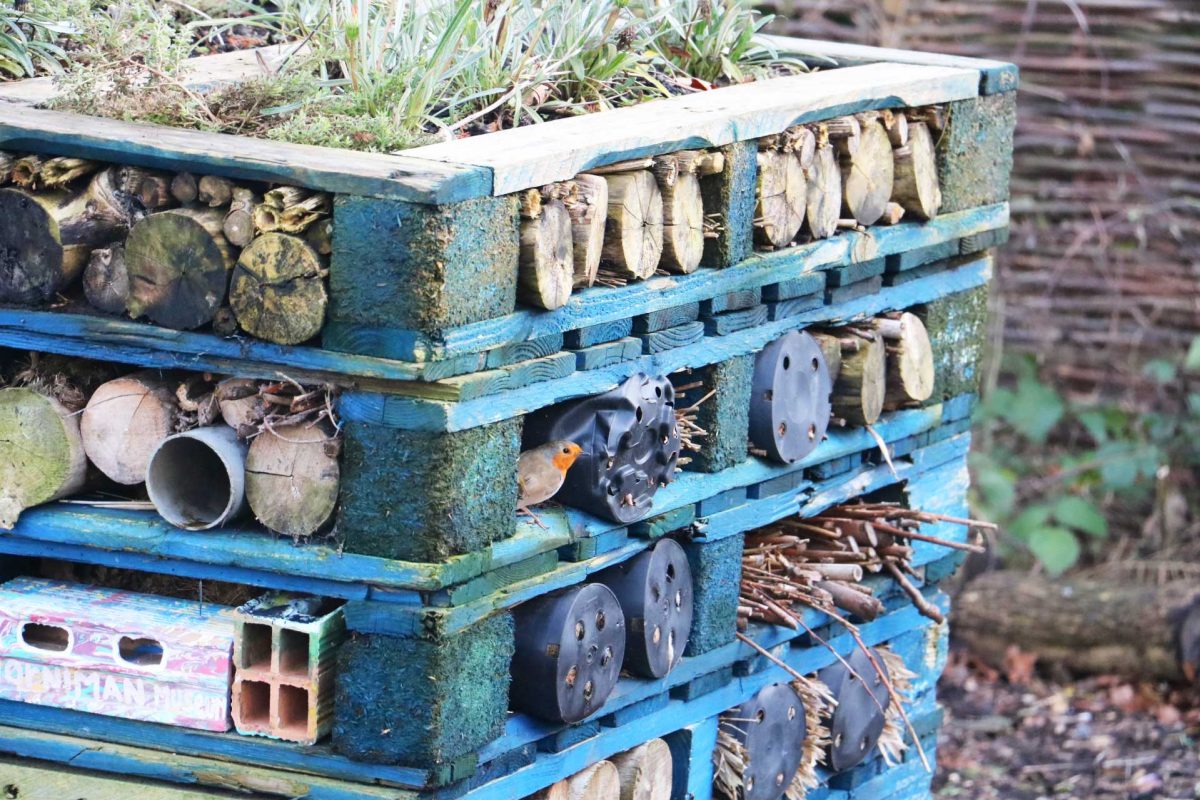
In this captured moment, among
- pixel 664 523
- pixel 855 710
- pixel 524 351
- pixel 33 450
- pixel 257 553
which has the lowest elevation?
pixel 855 710

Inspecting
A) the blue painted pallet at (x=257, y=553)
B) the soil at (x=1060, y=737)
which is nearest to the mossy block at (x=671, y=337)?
the blue painted pallet at (x=257, y=553)

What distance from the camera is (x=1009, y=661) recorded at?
6820 mm

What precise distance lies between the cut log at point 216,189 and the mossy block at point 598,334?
2.28ft

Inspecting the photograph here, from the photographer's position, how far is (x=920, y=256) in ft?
15.6

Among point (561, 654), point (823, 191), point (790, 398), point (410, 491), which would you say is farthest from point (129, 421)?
point (823, 191)

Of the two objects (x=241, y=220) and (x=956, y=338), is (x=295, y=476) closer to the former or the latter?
(x=241, y=220)

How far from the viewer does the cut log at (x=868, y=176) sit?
448 centimetres

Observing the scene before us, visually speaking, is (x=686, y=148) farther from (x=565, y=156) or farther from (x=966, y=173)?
(x=966, y=173)

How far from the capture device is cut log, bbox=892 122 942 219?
4652mm

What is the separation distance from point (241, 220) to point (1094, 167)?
5.10 m

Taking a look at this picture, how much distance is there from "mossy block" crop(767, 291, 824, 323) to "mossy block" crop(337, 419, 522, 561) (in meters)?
1.11

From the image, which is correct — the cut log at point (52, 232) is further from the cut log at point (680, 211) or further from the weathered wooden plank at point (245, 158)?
the cut log at point (680, 211)

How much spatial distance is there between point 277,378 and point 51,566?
0.77m

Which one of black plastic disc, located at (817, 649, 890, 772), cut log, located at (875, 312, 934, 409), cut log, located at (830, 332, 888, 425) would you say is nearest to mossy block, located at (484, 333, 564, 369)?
cut log, located at (830, 332, 888, 425)
